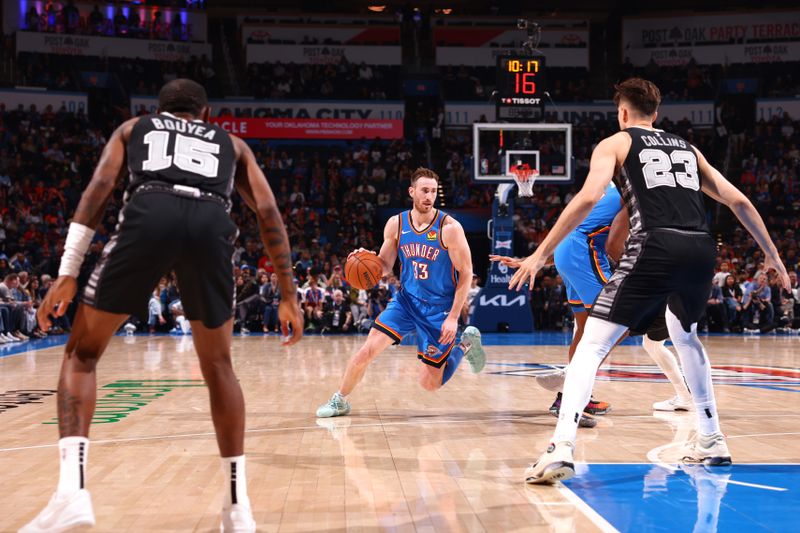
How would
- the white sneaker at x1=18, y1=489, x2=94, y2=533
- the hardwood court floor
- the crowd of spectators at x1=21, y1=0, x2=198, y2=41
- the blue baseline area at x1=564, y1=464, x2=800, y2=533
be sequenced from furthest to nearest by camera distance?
the crowd of spectators at x1=21, y1=0, x2=198, y2=41, the hardwood court floor, the blue baseline area at x1=564, y1=464, x2=800, y2=533, the white sneaker at x1=18, y1=489, x2=94, y2=533

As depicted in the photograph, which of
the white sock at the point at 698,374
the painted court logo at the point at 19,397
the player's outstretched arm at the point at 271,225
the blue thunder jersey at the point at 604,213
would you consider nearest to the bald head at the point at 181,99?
the player's outstretched arm at the point at 271,225

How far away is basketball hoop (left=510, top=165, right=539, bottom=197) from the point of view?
1717 cm

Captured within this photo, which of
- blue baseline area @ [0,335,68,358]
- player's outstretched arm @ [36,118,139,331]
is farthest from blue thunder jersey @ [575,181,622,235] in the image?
blue baseline area @ [0,335,68,358]

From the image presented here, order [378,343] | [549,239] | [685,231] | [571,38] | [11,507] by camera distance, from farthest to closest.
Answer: [571,38]
[378,343]
[685,231]
[549,239]
[11,507]

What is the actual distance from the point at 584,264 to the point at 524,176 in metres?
10.7

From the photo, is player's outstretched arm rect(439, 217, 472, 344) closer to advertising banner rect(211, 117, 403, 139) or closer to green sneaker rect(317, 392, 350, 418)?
green sneaker rect(317, 392, 350, 418)

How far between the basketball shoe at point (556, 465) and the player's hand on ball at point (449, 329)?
210cm

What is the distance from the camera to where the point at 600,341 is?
14.3 feet

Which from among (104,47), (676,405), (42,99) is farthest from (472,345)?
(104,47)

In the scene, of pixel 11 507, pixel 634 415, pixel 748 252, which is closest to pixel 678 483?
pixel 634 415

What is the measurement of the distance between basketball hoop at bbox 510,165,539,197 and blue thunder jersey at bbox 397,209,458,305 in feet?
35.2

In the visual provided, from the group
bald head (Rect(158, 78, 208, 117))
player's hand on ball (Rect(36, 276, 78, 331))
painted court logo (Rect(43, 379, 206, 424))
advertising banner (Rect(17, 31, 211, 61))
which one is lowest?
painted court logo (Rect(43, 379, 206, 424))

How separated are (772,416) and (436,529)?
13.5ft

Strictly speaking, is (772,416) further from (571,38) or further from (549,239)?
(571,38)
